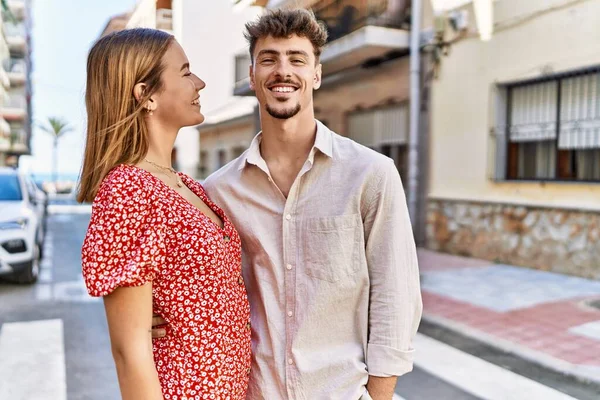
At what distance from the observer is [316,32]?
1695 mm

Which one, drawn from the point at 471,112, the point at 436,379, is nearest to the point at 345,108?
the point at 471,112

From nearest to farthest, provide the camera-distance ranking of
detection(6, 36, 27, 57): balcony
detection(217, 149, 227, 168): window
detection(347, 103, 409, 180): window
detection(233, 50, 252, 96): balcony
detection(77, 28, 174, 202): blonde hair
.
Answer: detection(77, 28, 174, 202): blonde hair → detection(347, 103, 409, 180): window → detection(233, 50, 252, 96): balcony → detection(217, 149, 227, 168): window → detection(6, 36, 27, 57): balcony

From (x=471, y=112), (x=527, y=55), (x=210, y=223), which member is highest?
(x=527, y=55)

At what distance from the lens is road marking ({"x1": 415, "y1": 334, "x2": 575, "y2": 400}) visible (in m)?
3.69

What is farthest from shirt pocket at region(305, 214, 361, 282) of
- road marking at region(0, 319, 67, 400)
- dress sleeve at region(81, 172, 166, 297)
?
road marking at region(0, 319, 67, 400)

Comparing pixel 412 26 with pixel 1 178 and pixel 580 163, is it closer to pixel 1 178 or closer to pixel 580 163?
pixel 580 163

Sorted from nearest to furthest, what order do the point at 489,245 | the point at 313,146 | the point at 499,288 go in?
the point at 313,146 < the point at 499,288 < the point at 489,245

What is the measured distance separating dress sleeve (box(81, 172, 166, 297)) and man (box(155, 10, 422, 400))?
0.37 metres

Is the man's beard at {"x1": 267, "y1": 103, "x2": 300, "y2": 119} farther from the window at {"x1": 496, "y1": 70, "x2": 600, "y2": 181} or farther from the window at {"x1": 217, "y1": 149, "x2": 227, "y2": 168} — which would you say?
the window at {"x1": 217, "y1": 149, "x2": 227, "y2": 168}

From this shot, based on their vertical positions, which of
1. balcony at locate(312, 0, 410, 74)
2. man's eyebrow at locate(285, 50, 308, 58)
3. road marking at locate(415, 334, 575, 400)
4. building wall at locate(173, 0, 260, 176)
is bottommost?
road marking at locate(415, 334, 575, 400)

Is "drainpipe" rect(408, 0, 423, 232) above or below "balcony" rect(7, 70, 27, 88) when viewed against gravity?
below

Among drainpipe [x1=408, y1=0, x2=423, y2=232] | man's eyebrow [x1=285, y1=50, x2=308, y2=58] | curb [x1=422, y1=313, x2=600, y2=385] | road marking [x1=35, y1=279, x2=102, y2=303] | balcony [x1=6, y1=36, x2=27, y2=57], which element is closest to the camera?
man's eyebrow [x1=285, y1=50, x2=308, y2=58]

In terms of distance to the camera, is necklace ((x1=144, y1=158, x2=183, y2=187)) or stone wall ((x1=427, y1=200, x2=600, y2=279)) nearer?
necklace ((x1=144, y1=158, x2=183, y2=187))

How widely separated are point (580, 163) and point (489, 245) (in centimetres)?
203
